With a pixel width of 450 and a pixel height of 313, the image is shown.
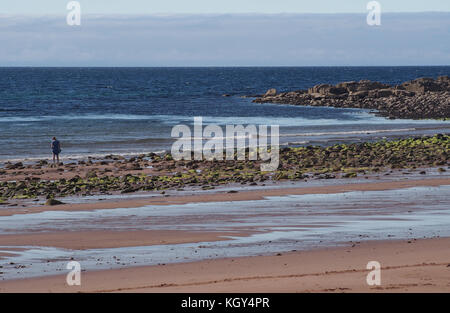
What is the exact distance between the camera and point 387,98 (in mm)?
65438

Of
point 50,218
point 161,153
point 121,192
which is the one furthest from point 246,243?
point 161,153

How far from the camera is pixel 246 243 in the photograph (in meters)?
12.6

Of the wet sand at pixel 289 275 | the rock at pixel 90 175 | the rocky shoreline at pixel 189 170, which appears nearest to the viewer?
the wet sand at pixel 289 275

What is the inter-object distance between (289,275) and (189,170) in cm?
1441

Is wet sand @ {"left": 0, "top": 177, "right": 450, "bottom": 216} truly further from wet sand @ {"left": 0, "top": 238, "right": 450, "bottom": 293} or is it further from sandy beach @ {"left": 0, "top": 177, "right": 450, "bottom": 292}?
wet sand @ {"left": 0, "top": 238, "right": 450, "bottom": 293}

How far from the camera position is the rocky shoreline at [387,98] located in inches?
2159

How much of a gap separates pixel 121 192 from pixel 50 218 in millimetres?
4460

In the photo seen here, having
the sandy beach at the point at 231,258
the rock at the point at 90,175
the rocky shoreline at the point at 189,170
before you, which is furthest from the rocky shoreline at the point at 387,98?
the sandy beach at the point at 231,258

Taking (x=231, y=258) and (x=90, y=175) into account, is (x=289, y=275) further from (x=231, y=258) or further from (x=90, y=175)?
(x=90, y=175)

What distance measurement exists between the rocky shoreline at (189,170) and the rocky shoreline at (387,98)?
2533cm

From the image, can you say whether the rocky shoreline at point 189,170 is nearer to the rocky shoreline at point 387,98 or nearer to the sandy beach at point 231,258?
the sandy beach at point 231,258

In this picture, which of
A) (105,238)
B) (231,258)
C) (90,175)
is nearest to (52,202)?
(105,238)

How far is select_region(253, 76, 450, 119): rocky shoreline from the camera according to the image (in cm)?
5484

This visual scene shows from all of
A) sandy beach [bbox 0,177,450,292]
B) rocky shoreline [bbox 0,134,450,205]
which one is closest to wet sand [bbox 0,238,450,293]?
sandy beach [bbox 0,177,450,292]
